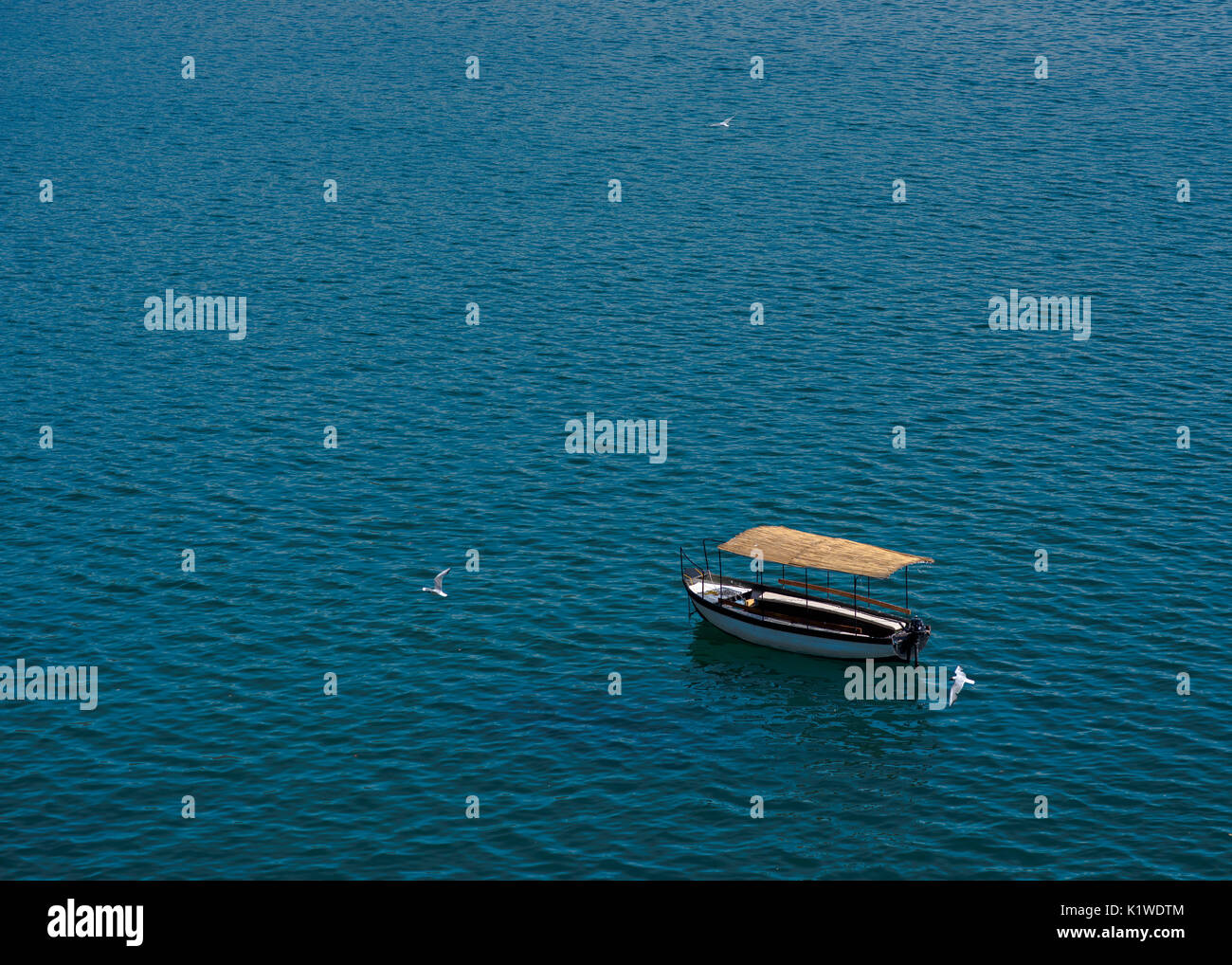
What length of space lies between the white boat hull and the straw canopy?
11.0ft

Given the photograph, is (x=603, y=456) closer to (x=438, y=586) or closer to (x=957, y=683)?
(x=438, y=586)

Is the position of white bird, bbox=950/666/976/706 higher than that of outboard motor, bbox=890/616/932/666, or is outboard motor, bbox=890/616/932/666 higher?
outboard motor, bbox=890/616/932/666

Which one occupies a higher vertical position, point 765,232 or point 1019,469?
point 765,232

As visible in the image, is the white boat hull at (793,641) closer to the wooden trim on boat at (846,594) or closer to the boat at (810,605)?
the boat at (810,605)

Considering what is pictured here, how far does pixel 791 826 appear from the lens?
6525 centimetres

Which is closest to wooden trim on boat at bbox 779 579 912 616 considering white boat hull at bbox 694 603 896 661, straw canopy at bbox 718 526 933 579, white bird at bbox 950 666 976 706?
straw canopy at bbox 718 526 933 579

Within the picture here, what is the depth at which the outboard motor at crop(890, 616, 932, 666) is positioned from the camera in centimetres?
7550

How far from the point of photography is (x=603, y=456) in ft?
324

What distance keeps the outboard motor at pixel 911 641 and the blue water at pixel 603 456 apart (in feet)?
8.08

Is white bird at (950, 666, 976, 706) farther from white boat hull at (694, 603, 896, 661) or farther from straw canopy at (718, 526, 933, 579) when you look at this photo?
straw canopy at (718, 526, 933, 579)

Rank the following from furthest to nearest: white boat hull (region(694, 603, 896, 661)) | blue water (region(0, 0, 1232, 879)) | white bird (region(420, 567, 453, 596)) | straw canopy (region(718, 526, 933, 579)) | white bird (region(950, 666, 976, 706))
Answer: white bird (region(420, 567, 453, 596))
straw canopy (region(718, 526, 933, 579))
white boat hull (region(694, 603, 896, 661))
white bird (region(950, 666, 976, 706))
blue water (region(0, 0, 1232, 879))
